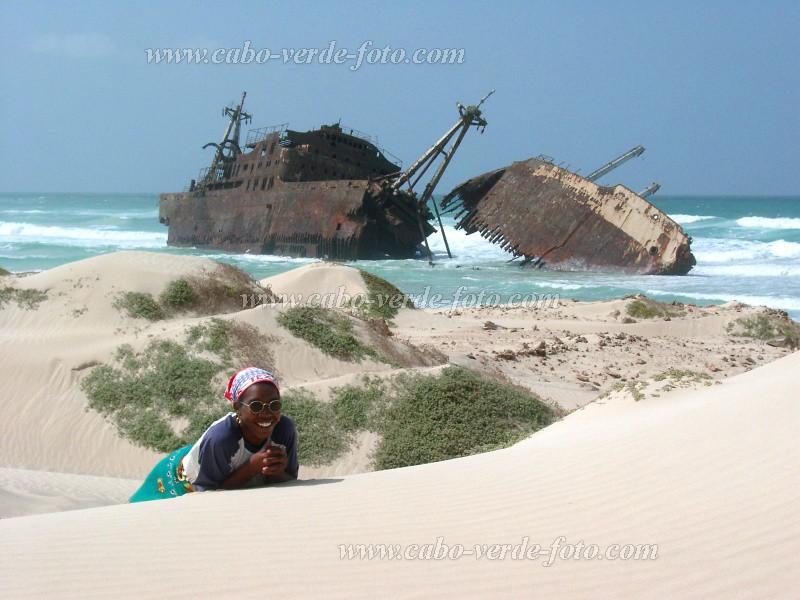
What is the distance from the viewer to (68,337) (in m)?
10.0

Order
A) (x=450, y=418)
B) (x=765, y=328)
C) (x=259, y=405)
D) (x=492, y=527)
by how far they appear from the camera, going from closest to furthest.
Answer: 1. (x=492, y=527)
2. (x=259, y=405)
3. (x=450, y=418)
4. (x=765, y=328)

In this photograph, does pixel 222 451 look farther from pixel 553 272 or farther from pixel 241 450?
pixel 553 272

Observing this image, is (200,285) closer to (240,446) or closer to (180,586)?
(240,446)

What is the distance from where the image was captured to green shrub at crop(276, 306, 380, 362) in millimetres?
10453

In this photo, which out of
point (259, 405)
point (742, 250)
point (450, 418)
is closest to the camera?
point (259, 405)

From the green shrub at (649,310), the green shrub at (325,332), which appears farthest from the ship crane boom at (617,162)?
the green shrub at (325,332)

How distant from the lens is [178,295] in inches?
452

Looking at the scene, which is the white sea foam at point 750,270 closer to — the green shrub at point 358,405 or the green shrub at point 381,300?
the green shrub at point 381,300

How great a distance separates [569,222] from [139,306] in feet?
64.0

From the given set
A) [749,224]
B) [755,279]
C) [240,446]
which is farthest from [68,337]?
[749,224]

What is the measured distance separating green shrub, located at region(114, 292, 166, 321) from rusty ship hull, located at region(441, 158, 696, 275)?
1890 cm

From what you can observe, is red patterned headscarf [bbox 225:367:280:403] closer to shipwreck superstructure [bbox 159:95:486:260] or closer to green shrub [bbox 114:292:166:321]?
green shrub [bbox 114:292:166:321]

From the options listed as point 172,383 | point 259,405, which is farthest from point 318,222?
point 259,405

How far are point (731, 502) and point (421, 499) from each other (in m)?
1.54
